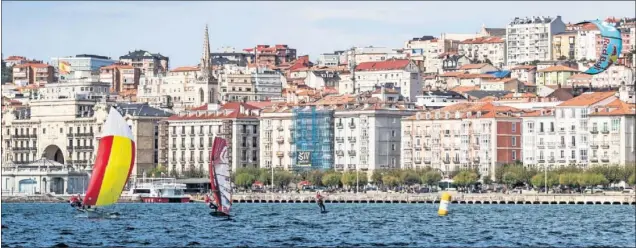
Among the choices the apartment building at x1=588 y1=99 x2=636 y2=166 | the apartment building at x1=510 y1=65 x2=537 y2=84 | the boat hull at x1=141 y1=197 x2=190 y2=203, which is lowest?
the boat hull at x1=141 y1=197 x2=190 y2=203

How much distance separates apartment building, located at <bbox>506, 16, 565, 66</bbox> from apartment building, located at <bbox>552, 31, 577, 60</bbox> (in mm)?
554

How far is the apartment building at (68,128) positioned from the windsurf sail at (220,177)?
6328 centimetres

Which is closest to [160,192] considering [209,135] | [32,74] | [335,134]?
[335,134]

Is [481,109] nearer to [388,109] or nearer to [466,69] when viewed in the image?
[388,109]

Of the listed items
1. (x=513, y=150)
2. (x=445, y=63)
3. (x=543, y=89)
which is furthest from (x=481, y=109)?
→ (x=445, y=63)

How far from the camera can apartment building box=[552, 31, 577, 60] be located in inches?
6909

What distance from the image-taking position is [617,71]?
157000mm

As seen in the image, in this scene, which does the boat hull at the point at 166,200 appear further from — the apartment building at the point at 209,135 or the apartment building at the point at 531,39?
the apartment building at the point at 531,39

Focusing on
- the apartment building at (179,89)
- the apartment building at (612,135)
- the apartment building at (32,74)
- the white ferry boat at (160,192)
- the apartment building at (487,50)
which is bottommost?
the white ferry boat at (160,192)

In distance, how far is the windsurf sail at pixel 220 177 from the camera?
6700 centimetres

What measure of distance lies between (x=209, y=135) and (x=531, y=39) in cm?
5689

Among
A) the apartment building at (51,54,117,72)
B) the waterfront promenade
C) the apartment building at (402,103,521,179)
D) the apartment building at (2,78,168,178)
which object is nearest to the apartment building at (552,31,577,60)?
the apartment building at (51,54,117,72)

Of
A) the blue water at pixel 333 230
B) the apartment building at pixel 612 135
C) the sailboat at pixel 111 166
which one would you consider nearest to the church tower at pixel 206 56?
the apartment building at pixel 612 135

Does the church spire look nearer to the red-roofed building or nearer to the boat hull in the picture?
the red-roofed building
